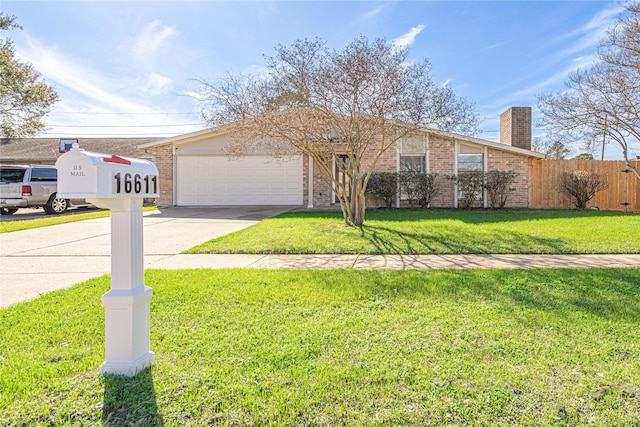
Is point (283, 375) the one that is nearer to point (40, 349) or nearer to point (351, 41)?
point (40, 349)

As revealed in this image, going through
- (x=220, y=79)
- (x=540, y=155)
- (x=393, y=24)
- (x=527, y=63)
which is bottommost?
(x=540, y=155)

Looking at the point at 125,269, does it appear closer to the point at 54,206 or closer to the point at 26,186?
the point at 26,186

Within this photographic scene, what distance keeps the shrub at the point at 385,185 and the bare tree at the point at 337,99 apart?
17.4 ft

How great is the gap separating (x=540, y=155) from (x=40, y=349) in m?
15.9

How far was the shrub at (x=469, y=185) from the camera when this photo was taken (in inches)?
561

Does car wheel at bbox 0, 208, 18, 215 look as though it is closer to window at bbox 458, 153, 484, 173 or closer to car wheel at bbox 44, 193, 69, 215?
car wheel at bbox 44, 193, 69, 215

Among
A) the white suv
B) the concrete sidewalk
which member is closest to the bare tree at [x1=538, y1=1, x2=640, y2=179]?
the concrete sidewalk

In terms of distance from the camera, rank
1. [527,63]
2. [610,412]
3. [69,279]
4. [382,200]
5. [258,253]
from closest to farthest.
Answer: [610,412] → [69,279] → [258,253] → [527,63] → [382,200]

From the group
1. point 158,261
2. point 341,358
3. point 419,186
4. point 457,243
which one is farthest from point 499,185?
point 341,358

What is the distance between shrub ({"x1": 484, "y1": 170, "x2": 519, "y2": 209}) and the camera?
554 inches

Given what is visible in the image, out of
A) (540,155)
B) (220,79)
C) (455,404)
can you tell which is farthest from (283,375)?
(540,155)

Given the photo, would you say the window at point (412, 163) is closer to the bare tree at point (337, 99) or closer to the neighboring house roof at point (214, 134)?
the neighboring house roof at point (214, 134)

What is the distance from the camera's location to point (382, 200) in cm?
1476

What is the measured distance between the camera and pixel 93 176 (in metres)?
2.08
